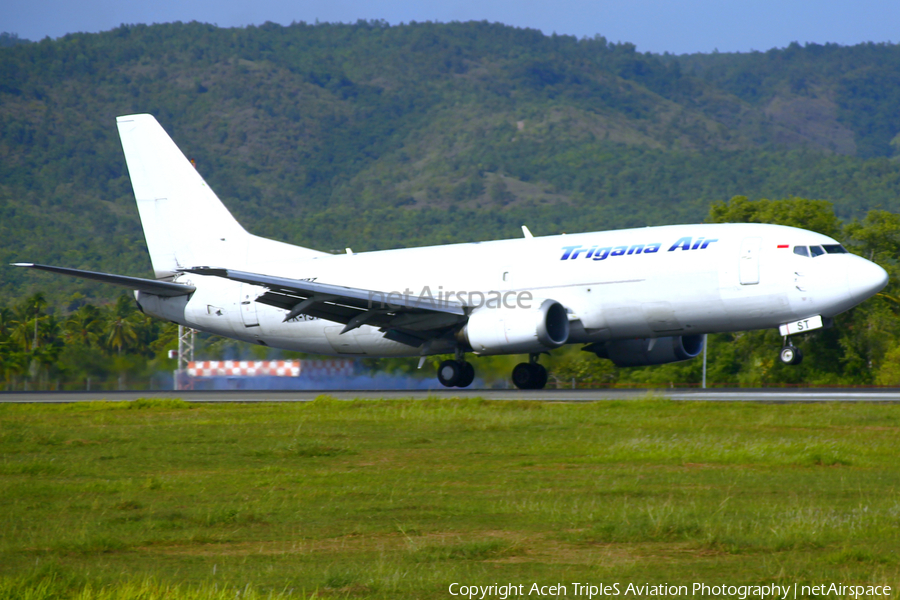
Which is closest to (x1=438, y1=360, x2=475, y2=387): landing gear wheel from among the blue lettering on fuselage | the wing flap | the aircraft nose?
the wing flap

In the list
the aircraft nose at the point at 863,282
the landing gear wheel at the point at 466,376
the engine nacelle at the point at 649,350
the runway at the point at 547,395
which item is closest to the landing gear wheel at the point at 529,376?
the runway at the point at 547,395

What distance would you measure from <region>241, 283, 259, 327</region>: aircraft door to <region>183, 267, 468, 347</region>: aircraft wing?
85.3 inches

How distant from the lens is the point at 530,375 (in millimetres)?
27359

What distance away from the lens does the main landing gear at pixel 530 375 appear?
27.3m

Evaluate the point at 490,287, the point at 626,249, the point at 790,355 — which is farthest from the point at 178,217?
the point at 790,355

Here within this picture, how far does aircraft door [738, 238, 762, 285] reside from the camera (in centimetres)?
2289

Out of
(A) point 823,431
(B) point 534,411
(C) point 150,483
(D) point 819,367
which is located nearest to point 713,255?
(B) point 534,411

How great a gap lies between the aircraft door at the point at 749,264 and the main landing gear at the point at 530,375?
6.54 m

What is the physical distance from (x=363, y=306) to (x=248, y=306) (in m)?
5.07

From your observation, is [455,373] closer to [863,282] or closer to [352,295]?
[352,295]

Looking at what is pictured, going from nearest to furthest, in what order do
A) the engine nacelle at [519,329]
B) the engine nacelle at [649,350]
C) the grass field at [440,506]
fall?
the grass field at [440,506], the engine nacelle at [519,329], the engine nacelle at [649,350]

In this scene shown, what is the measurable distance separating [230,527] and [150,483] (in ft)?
8.03

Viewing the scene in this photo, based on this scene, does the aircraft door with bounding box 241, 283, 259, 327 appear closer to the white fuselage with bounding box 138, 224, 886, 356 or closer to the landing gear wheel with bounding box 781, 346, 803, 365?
the white fuselage with bounding box 138, 224, 886, 356

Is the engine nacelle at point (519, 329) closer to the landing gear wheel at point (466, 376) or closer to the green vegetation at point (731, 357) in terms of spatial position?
the landing gear wheel at point (466, 376)
